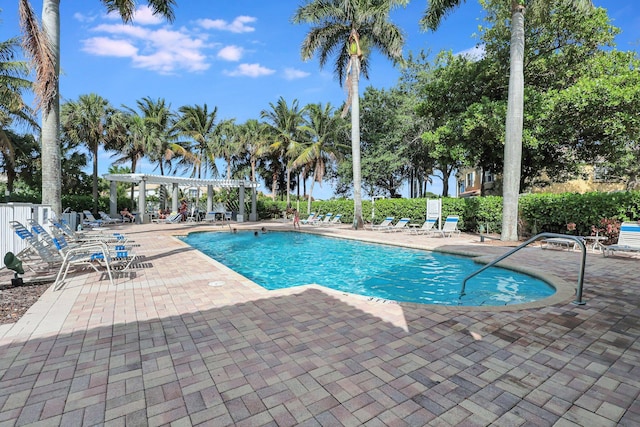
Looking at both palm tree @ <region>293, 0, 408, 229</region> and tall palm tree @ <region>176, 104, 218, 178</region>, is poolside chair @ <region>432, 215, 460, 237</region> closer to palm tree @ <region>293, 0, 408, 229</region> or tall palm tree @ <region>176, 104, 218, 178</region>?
palm tree @ <region>293, 0, 408, 229</region>

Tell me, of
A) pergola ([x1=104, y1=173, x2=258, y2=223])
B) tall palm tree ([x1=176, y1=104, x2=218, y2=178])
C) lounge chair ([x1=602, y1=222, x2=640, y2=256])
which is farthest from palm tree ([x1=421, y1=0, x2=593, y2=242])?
tall palm tree ([x1=176, y1=104, x2=218, y2=178])

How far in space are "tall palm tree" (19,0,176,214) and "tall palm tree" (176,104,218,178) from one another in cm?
2612

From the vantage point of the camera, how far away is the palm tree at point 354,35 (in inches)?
706

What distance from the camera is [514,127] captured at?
39.0 feet

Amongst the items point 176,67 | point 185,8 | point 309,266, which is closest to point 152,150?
point 176,67

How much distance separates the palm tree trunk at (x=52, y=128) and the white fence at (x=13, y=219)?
48 cm

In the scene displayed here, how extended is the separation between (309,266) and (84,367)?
23.8 ft

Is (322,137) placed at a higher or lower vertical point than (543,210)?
higher

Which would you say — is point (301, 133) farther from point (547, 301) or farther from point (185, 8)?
point (547, 301)

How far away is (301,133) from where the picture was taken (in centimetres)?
3297

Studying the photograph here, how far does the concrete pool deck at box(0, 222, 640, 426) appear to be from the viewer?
2297mm

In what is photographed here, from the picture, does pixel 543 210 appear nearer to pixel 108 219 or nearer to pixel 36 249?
pixel 36 249

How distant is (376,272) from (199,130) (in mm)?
30451

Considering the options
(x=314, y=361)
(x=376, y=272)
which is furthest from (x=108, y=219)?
(x=314, y=361)
